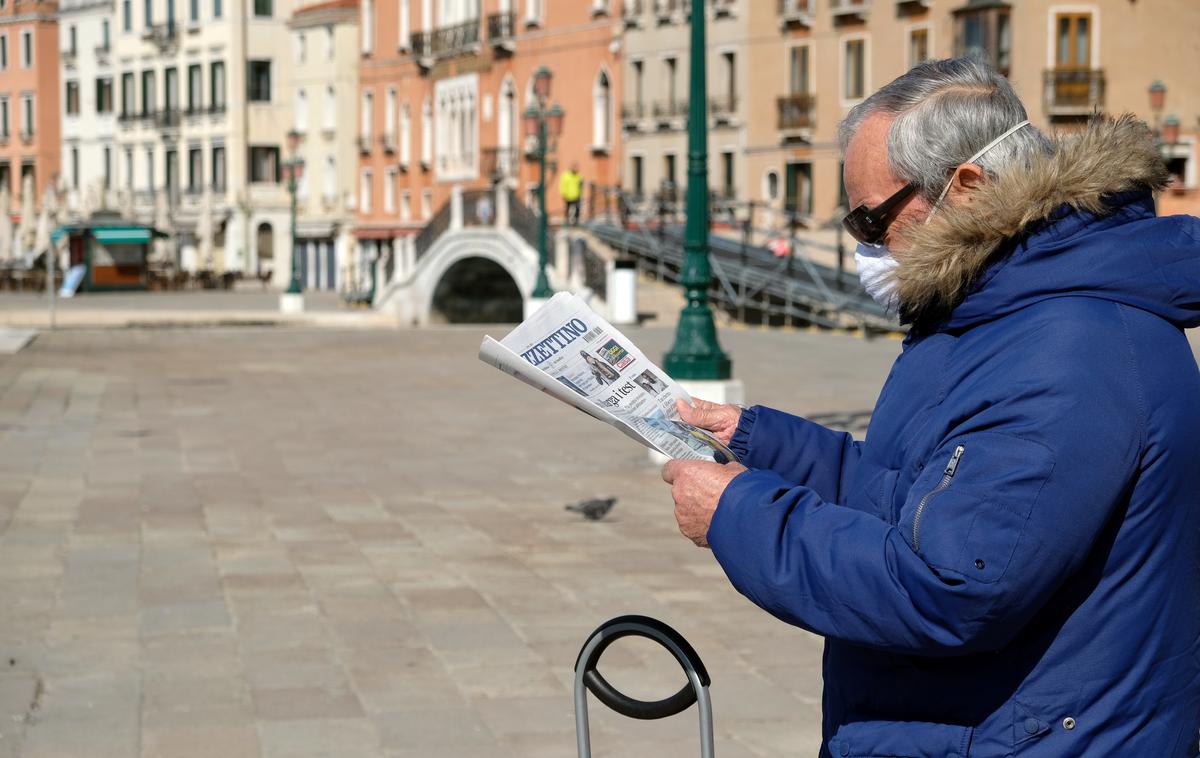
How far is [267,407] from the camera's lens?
1655cm

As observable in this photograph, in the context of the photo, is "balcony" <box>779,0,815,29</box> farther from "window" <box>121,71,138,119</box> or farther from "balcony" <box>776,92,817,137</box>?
"window" <box>121,71,138,119</box>

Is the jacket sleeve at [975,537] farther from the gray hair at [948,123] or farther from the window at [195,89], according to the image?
the window at [195,89]

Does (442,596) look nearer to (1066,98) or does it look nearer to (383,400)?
(383,400)

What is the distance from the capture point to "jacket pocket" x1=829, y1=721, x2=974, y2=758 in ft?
7.30

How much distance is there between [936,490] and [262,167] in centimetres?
6896

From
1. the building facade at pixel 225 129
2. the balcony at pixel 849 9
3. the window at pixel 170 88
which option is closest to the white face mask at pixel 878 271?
the balcony at pixel 849 9

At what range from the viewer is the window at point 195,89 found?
70688 millimetres

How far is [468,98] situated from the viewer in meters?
56.1

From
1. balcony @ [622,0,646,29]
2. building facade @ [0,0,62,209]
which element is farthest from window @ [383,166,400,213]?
building facade @ [0,0,62,209]

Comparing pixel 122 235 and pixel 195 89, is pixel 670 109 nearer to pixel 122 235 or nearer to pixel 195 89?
pixel 122 235

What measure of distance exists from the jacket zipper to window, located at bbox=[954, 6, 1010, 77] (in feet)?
119

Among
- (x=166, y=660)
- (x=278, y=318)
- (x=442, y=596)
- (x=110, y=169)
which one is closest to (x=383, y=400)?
(x=442, y=596)

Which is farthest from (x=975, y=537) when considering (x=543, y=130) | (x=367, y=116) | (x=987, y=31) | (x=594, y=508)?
(x=367, y=116)

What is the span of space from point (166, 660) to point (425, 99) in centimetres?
5445
